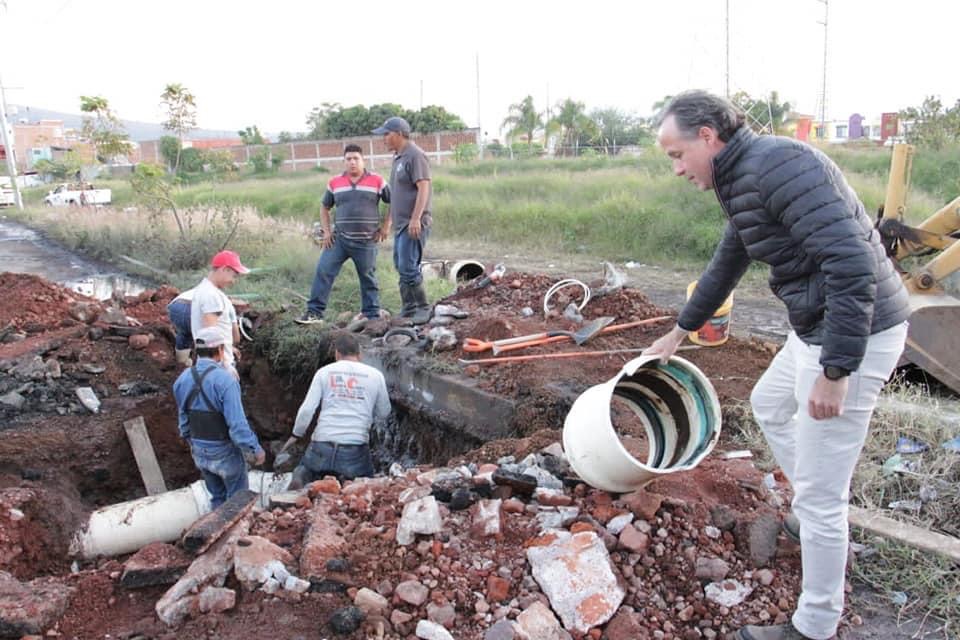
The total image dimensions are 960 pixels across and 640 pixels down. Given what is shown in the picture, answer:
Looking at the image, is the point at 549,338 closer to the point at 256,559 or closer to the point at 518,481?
the point at 518,481

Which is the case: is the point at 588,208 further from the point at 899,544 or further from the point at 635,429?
the point at 899,544

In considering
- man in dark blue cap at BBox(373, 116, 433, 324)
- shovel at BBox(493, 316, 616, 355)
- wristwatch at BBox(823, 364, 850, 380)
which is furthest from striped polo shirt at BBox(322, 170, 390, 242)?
wristwatch at BBox(823, 364, 850, 380)

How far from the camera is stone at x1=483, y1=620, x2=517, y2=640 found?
8.06 feet

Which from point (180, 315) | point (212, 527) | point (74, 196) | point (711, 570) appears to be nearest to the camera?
point (711, 570)

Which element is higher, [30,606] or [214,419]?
[214,419]

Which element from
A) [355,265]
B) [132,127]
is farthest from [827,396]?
[132,127]

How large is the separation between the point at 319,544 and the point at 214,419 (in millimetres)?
2045

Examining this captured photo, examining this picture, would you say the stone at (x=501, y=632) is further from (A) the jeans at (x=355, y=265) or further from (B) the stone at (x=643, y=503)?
(A) the jeans at (x=355, y=265)

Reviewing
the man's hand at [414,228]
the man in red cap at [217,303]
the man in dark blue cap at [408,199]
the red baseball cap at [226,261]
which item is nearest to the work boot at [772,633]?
the man in red cap at [217,303]

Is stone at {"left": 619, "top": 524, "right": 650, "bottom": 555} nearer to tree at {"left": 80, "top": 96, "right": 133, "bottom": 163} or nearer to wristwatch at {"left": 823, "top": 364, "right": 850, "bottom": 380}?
wristwatch at {"left": 823, "top": 364, "right": 850, "bottom": 380}

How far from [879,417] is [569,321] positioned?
272 centimetres

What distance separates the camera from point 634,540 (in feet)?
9.37

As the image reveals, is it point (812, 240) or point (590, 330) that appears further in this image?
point (590, 330)

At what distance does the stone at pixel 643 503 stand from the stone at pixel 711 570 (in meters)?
0.26
